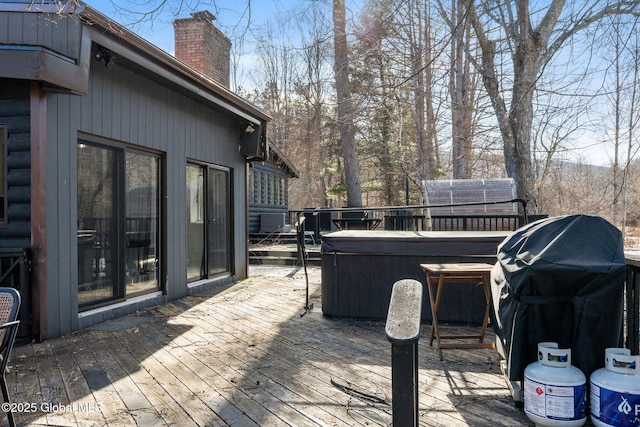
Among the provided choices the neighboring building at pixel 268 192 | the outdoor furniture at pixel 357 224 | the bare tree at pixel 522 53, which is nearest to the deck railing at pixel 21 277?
the bare tree at pixel 522 53

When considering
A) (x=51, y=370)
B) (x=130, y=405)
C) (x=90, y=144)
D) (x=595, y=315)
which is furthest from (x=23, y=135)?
(x=595, y=315)

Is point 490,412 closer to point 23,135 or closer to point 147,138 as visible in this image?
point 23,135

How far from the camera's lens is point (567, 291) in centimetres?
216

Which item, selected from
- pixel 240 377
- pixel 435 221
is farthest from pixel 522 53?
pixel 240 377

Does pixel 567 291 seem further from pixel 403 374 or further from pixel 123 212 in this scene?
pixel 123 212

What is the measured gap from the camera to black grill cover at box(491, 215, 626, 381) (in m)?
2.10

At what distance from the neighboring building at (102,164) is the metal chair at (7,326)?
74.9 inches

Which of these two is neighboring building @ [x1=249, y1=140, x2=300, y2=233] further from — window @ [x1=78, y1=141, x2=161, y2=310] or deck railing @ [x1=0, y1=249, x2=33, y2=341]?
deck railing @ [x1=0, y1=249, x2=33, y2=341]

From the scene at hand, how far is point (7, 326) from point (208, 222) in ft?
15.6

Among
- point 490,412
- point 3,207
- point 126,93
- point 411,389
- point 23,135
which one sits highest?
point 126,93

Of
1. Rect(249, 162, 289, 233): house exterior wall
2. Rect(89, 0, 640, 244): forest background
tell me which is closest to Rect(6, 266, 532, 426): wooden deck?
Rect(89, 0, 640, 244): forest background

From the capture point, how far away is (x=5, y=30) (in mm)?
3801

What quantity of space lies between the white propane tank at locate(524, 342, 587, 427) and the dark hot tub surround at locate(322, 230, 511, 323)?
202cm

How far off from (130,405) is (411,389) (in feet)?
6.37
